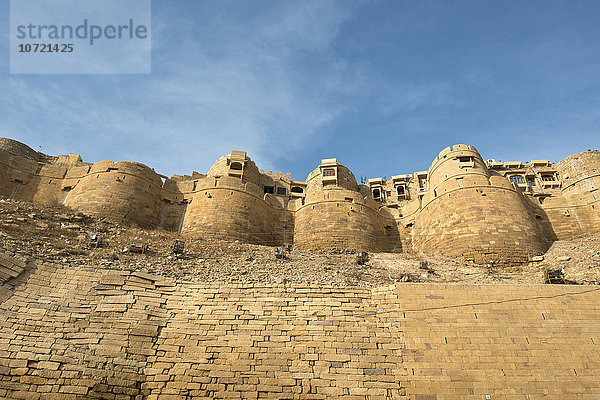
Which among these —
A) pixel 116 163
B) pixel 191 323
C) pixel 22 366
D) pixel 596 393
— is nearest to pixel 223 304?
pixel 191 323

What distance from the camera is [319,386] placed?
7.63 m

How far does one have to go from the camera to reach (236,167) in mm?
26031

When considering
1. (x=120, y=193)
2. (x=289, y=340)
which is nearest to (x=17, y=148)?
(x=120, y=193)

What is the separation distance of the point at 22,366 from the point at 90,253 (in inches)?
162

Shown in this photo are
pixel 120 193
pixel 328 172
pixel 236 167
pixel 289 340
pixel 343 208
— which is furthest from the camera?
→ pixel 328 172

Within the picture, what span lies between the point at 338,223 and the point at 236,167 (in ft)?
32.6

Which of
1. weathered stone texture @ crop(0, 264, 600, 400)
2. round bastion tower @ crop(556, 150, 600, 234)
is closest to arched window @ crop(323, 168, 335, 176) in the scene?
round bastion tower @ crop(556, 150, 600, 234)

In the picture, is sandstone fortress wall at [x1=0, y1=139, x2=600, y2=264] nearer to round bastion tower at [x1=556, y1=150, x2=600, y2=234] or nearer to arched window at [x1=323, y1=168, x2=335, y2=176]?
round bastion tower at [x1=556, y1=150, x2=600, y2=234]

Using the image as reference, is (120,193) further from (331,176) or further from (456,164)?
(456,164)

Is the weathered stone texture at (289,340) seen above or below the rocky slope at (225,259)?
below

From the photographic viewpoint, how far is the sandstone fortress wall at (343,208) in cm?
1698

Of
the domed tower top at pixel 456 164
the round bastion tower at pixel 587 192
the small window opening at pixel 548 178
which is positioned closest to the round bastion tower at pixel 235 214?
the domed tower top at pixel 456 164

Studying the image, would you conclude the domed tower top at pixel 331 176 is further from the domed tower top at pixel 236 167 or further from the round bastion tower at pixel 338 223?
the round bastion tower at pixel 338 223

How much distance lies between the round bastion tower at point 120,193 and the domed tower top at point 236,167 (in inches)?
228
